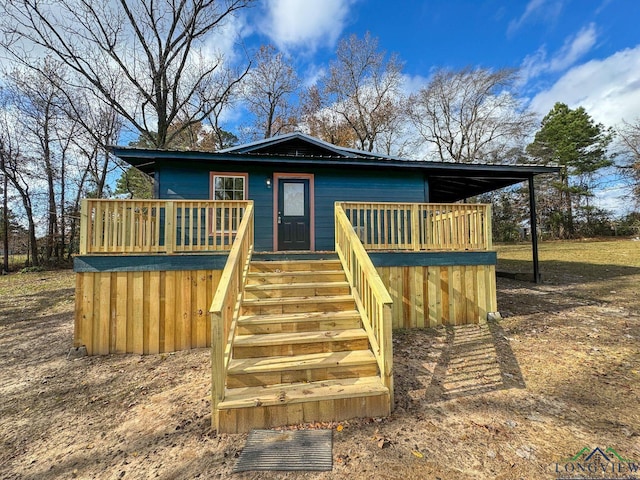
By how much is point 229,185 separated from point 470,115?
23.2m

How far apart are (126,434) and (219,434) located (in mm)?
923

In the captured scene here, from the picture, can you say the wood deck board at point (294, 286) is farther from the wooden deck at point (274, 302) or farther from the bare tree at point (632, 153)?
the bare tree at point (632, 153)

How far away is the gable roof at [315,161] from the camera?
6.74 meters

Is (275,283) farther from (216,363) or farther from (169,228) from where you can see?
(216,363)

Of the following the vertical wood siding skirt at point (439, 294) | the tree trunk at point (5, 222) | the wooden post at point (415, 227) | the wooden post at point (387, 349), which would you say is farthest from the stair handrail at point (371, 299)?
the tree trunk at point (5, 222)

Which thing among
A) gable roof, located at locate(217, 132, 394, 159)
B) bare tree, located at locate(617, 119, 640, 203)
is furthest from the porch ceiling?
bare tree, located at locate(617, 119, 640, 203)

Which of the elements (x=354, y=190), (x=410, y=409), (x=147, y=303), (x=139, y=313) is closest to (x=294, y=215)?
(x=354, y=190)

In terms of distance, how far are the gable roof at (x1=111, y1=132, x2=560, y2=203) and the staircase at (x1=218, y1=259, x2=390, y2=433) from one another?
3.48m

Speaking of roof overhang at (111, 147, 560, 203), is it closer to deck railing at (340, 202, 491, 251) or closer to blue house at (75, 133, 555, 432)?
blue house at (75, 133, 555, 432)

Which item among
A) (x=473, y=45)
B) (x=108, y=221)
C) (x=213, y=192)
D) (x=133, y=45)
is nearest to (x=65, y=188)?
(x=133, y=45)

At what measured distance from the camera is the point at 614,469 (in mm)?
2049

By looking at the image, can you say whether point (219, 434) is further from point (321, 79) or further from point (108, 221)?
point (321, 79)

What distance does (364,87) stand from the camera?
2159 cm

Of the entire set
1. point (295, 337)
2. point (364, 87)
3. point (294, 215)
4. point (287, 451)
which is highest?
point (364, 87)
